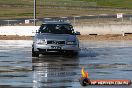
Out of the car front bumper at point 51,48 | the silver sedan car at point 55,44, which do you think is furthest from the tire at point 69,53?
the car front bumper at point 51,48

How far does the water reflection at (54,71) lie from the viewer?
45.8 feet

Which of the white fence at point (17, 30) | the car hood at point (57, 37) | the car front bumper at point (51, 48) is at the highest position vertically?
the car hood at point (57, 37)

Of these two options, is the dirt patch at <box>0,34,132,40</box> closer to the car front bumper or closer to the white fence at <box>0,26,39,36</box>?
the white fence at <box>0,26,39,36</box>

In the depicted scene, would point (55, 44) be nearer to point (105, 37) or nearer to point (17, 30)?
point (105, 37)

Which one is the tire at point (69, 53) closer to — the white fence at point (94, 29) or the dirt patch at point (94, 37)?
the dirt patch at point (94, 37)

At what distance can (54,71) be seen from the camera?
1716 centimetres

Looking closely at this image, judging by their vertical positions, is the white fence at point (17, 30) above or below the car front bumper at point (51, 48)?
below

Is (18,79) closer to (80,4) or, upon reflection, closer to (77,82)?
(77,82)

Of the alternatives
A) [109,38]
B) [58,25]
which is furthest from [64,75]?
[109,38]

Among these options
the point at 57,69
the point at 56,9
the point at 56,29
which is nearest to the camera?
the point at 57,69

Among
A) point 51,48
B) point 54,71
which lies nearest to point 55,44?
point 51,48

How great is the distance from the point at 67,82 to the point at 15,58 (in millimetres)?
8571

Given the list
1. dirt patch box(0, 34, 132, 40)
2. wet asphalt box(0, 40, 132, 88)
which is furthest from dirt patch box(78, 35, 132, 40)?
wet asphalt box(0, 40, 132, 88)

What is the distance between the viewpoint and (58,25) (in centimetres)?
2484
